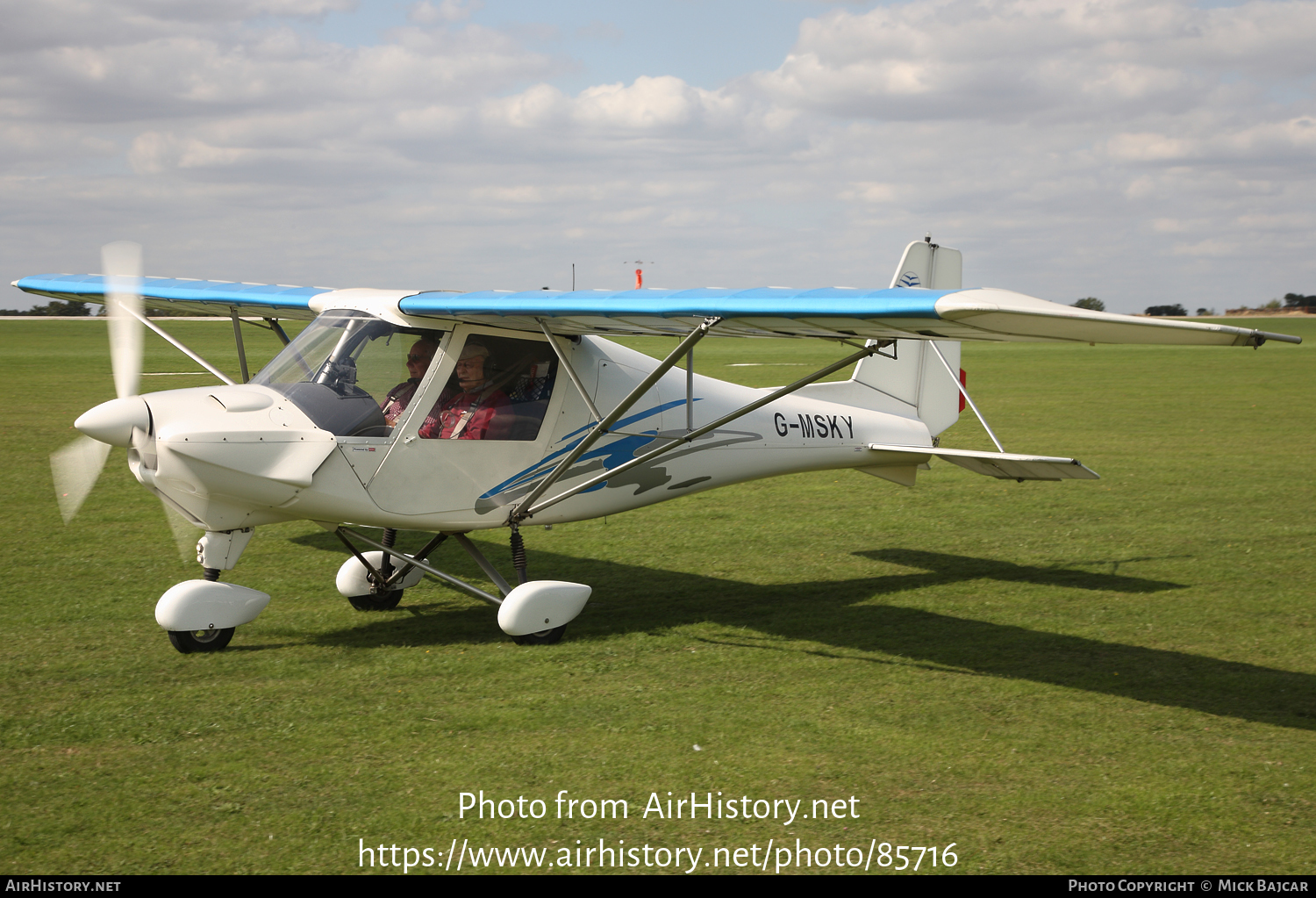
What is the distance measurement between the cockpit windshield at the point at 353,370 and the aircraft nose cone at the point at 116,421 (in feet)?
2.99

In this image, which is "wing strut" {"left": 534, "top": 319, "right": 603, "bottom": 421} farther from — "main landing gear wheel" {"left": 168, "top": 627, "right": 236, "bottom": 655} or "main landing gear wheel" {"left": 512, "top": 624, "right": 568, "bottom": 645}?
"main landing gear wheel" {"left": 168, "top": 627, "right": 236, "bottom": 655}

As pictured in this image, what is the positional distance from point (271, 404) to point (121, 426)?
877 mm

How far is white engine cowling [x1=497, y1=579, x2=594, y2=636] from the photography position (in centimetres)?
705

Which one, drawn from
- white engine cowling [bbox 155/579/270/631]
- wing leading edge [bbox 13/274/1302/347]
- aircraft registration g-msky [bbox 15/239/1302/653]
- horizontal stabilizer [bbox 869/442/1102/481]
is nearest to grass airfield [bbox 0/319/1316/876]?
white engine cowling [bbox 155/579/270/631]

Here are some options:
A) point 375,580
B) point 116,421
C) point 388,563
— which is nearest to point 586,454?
point 388,563

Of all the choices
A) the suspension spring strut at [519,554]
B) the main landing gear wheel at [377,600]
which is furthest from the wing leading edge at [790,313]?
the main landing gear wheel at [377,600]

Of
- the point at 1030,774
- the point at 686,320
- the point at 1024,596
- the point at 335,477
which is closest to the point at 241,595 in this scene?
the point at 335,477

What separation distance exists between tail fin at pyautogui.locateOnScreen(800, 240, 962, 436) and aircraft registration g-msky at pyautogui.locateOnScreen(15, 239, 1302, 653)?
117 centimetres

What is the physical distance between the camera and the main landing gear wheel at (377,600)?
26.4ft

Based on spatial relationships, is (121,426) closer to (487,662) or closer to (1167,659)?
(487,662)

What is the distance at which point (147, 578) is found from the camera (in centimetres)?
894

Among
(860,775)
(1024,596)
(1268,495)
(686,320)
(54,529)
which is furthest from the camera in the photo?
(1268,495)

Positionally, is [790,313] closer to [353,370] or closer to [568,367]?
[568,367]

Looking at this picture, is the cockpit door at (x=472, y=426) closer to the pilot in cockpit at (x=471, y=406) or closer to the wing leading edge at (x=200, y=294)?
the pilot in cockpit at (x=471, y=406)
